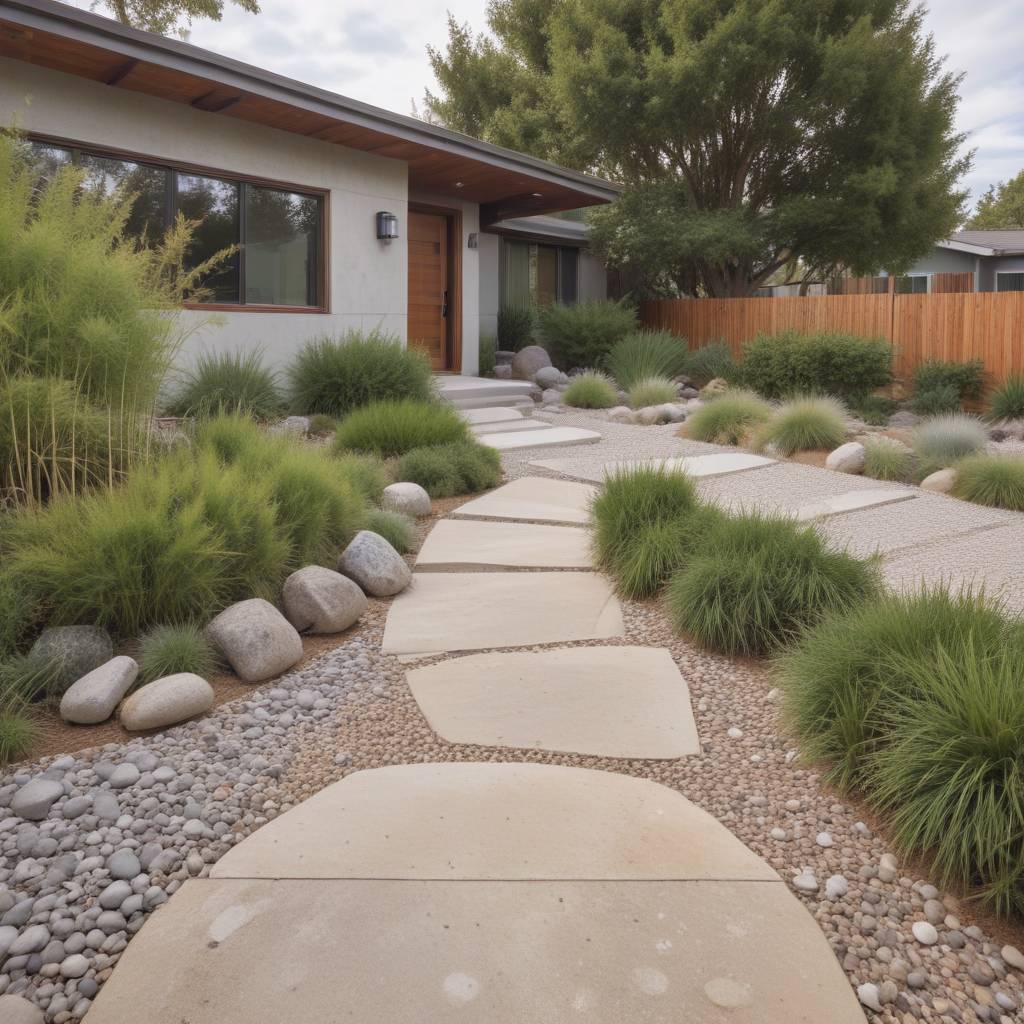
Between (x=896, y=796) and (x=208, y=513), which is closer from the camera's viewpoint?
(x=896, y=796)

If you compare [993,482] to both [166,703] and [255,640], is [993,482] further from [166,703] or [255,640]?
[166,703]

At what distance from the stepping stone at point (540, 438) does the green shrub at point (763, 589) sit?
422cm

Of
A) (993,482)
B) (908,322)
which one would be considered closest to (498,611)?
(993,482)

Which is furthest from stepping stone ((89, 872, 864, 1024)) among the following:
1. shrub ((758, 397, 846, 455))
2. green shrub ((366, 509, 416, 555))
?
shrub ((758, 397, 846, 455))

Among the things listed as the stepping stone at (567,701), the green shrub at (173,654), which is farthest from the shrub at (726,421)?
the green shrub at (173,654)

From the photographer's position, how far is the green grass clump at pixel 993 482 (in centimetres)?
617

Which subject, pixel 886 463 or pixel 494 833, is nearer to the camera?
pixel 494 833

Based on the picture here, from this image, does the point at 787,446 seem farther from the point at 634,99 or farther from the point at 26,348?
the point at 634,99

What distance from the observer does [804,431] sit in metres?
7.85

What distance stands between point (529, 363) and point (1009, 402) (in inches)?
243

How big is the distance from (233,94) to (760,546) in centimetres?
638

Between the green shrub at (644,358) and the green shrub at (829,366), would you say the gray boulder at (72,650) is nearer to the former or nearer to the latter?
the green shrub at (829,366)

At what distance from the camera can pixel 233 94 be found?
7695 mm

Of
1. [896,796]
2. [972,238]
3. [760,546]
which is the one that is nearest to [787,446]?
[760,546]
